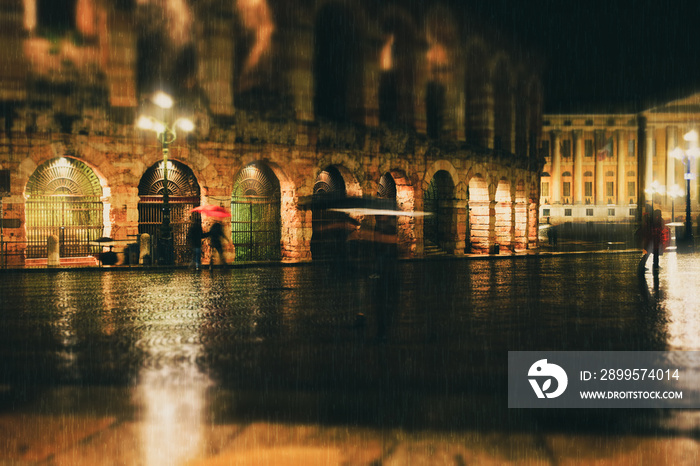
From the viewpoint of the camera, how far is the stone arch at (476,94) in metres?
32.8

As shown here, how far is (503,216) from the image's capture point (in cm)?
3422

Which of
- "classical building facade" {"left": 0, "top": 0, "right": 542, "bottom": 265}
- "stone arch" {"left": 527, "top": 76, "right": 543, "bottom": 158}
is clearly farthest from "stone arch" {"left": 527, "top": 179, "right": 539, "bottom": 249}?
"classical building facade" {"left": 0, "top": 0, "right": 542, "bottom": 265}

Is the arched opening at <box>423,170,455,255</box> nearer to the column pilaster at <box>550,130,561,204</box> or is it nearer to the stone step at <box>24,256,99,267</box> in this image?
the stone step at <box>24,256,99,267</box>

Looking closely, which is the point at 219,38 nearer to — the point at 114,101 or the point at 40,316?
the point at 114,101

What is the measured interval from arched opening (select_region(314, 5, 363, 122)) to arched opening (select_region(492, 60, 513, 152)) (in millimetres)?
11623

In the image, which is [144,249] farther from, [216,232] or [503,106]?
[503,106]

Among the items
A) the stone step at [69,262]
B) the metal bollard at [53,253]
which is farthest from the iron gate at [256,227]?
the metal bollard at [53,253]

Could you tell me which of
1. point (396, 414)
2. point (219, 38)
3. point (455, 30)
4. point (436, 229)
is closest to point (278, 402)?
point (396, 414)

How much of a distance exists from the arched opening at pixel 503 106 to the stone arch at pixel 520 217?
7.98 feet

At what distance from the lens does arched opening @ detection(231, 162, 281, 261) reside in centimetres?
2372

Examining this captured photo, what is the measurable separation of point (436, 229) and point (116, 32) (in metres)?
16.4

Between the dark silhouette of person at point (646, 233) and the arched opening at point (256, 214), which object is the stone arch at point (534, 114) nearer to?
the arched opening at point (256, 214)

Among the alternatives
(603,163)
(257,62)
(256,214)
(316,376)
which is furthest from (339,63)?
(603,163)

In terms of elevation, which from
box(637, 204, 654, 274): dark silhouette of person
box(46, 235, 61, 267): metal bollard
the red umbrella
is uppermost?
the red umbrella
